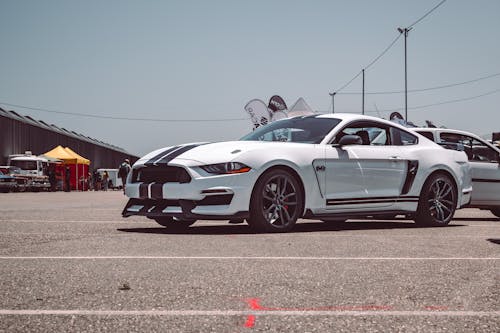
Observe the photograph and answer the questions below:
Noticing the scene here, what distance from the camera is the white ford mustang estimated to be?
292 inches

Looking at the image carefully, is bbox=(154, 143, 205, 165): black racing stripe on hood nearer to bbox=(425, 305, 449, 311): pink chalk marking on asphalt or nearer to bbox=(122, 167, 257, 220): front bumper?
bbox=(122, 167, 257, 220): front bumper

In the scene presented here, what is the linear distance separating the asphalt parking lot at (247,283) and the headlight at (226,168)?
0.73m

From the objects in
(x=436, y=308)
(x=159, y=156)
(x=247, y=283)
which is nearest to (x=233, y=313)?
(x=247, y=283)

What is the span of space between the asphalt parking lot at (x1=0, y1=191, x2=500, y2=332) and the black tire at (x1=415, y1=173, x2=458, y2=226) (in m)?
1.57

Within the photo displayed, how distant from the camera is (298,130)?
855cm

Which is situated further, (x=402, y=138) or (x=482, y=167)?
(x=482, y=167)

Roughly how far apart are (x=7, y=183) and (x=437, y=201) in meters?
28.1

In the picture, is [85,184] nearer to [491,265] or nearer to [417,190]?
[417,190]

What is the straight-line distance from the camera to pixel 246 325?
3.13 metres

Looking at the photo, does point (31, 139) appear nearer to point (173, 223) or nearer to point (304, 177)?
point (173, 223)

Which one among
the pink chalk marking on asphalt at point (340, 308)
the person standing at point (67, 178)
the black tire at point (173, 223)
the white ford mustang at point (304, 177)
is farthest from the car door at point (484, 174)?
the person standing at point (67, 178)

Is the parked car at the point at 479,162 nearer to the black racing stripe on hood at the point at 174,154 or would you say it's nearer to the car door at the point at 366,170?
the car door at the point at 366,170

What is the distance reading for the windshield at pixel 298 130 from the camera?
841 centimetres

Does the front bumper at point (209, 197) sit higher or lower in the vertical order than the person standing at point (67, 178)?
higher
